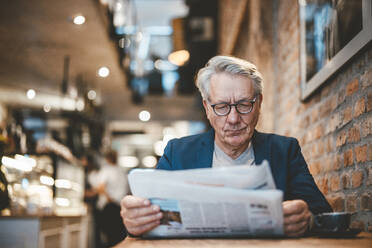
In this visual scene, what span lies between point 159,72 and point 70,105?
2.53m

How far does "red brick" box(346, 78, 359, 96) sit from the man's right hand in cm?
105

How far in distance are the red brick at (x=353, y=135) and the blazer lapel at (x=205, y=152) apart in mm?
613

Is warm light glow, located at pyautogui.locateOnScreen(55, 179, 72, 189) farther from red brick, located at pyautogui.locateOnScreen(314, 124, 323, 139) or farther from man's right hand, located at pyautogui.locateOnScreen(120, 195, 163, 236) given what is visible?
man's right hand, located at pyautogui.locateOnScreen(120, 195, 163, 236)

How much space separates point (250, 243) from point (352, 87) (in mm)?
1002

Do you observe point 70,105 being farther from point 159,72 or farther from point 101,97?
point 159,72

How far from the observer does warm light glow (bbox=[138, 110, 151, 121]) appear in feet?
33.3

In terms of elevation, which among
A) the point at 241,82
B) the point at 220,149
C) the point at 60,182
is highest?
the point at 241,82

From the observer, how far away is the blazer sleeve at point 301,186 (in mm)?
1406

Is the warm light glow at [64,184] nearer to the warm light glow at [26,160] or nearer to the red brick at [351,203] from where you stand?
the warm light glow at [26,160]

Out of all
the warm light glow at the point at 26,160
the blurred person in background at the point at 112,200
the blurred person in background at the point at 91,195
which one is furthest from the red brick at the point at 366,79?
the blurred person in background at the point at 91,195

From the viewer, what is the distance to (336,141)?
1.93 metres

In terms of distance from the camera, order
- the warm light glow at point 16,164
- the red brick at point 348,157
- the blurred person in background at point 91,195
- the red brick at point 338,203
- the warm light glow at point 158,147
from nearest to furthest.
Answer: the red brick at point 348,157, the red brick at point 338,203, the warm light glow at point 16,164, the blurred person in background at point 91,195, the warm light glow at point 158,147

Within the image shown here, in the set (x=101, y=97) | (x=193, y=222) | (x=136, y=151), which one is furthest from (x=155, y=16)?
(x=193, y=222)

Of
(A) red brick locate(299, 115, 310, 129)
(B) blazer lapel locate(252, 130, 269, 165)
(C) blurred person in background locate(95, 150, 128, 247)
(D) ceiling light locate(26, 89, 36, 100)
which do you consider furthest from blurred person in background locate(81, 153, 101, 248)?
(B) blazer lapel locate(252, 130, 269, 165)
